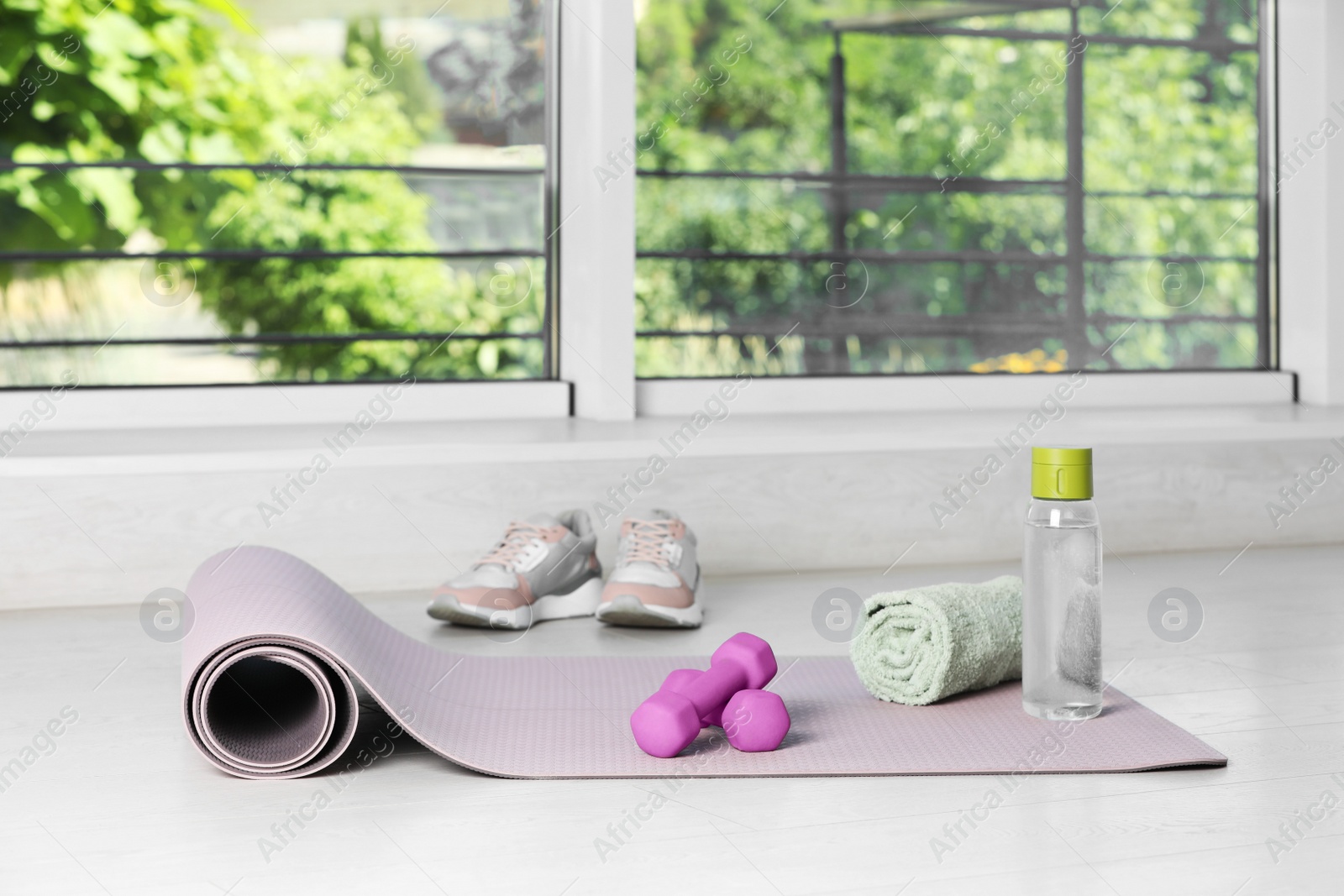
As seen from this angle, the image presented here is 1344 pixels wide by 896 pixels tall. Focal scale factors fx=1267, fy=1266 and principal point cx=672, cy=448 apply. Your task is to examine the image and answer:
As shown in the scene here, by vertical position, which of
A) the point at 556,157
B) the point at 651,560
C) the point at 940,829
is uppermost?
the point at 556,157

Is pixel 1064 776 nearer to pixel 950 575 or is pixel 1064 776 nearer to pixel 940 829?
pixel 940 829

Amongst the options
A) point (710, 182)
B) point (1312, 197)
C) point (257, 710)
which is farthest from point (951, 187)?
point (257, 710)

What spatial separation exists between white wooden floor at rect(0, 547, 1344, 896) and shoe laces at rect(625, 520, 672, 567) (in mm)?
549

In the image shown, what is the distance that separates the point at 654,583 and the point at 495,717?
44 cm

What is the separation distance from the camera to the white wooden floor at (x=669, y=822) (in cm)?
89

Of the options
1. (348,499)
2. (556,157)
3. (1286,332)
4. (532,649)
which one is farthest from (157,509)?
(1286,332)

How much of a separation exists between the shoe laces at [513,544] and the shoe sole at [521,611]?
0.07m

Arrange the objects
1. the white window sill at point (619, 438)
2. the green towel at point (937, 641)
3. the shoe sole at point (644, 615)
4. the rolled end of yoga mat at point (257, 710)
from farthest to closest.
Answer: the white window sill at point (619, 438)
the shoe sole at point (644, 615)
the green towel at point (937, 641)
the rolled end of yoga mat at point (257, 710)

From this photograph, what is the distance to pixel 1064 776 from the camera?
Result: 110 cm

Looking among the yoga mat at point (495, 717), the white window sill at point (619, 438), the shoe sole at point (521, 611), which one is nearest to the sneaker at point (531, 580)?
the shoe sole at point (521, 611)

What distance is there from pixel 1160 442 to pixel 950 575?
420 mm

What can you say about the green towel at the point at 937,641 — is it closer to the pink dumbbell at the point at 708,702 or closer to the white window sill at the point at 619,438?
the pink dumbbell at the point at 708,702

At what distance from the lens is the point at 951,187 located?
2.63 m

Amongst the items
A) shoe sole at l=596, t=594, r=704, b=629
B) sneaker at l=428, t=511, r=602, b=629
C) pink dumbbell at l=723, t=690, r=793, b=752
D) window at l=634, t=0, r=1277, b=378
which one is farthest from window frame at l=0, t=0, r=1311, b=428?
pink dumbbell at l=723, t=690, r=793, b=752
